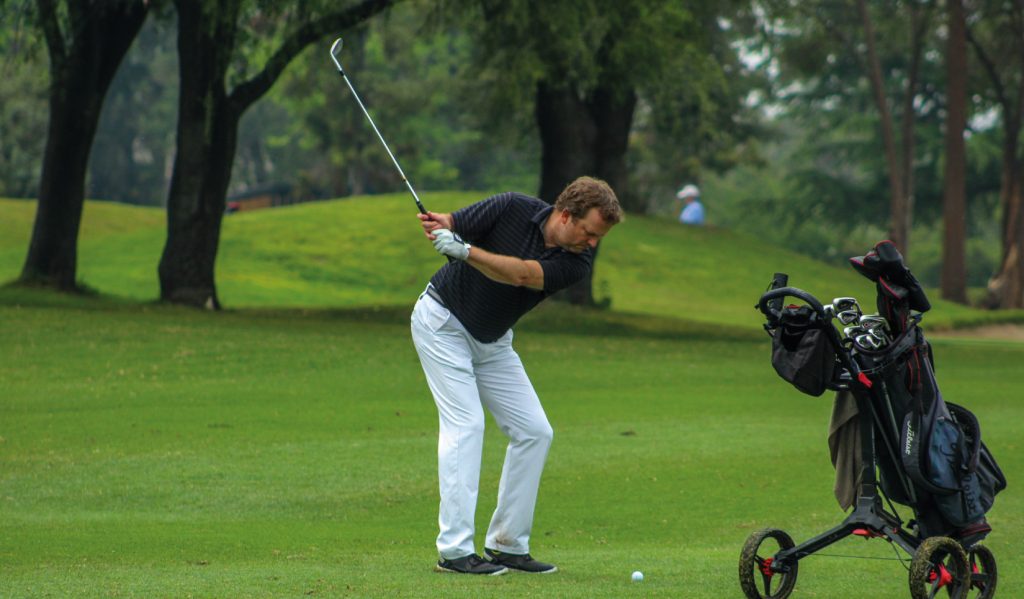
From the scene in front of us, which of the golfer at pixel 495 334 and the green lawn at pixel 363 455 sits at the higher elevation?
the golfer at pixel 495 334

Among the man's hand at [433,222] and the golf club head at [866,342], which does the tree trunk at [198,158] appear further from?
the golf club head at [866,342]

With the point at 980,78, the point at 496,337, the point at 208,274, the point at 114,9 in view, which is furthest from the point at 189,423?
the point at 980,78

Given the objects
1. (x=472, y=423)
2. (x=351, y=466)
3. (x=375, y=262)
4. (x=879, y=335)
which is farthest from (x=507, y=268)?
(x=375, y=262)

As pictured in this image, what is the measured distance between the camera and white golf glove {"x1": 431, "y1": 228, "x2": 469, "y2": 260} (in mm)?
6945

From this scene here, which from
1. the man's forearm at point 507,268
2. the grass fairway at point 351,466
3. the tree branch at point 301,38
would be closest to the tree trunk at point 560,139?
the tree branch at point 301,38

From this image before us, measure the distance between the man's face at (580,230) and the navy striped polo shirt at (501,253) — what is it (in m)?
0.07

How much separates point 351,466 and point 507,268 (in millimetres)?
5354

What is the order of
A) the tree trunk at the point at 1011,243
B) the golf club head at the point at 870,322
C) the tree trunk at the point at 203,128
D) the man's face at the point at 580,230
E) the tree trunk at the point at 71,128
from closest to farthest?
the golf club head at the point at 870,322
the man's face at the point at 580,230
the tree trunk at the point at 203,128
the tree trunk at the point at 71,128
the tree trunk at the point at 1011,243

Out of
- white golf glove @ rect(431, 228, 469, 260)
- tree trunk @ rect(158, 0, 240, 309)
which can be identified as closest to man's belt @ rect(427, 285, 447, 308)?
white golf glove @ rect(431, 228, 469, 260)

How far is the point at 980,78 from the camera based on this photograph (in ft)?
162

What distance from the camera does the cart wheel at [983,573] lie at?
690 centimetres

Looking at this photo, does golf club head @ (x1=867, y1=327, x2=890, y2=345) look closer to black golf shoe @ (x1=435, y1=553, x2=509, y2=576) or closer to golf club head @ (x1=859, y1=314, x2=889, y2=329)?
golf club head @ (x1=859, y1=314, x2=889, y2=329)

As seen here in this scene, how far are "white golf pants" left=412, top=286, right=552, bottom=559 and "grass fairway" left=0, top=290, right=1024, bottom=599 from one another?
35 cm

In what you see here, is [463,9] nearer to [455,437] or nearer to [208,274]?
[208,274]
